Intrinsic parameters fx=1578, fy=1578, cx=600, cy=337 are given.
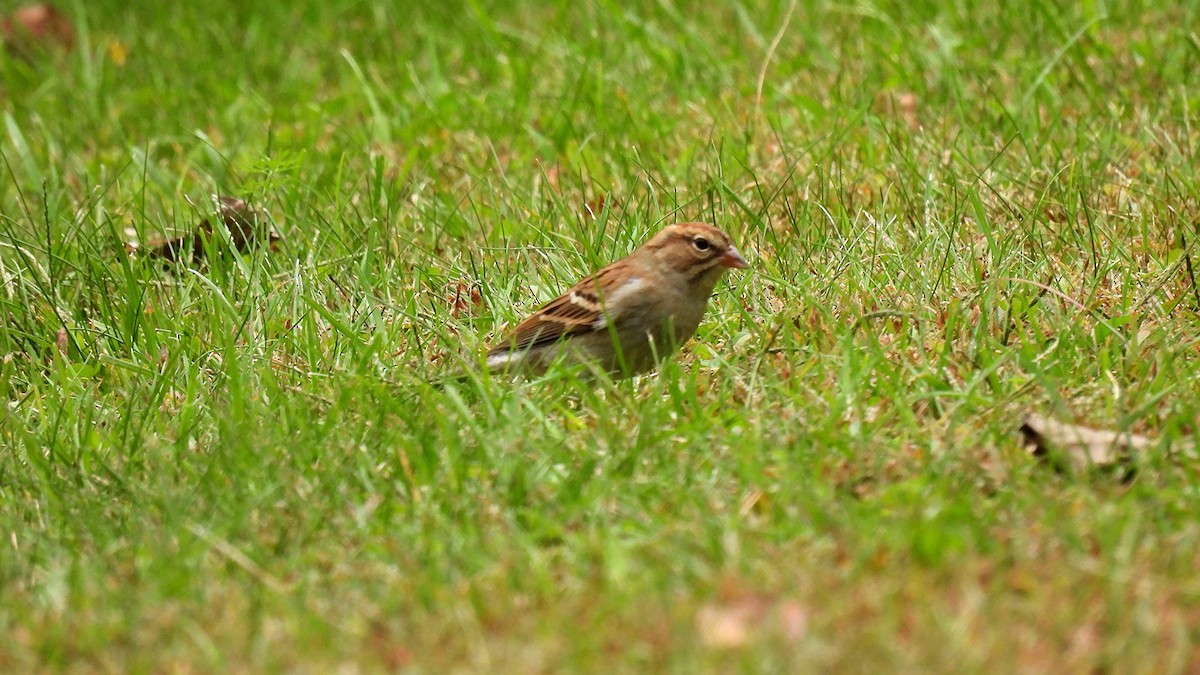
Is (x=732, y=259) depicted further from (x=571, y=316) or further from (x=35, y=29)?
(x=35, y=29)

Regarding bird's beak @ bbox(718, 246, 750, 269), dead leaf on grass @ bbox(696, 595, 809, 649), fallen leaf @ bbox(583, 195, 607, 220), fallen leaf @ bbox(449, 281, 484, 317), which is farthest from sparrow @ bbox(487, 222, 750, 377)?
dead leaf on grass @ bbox(696, 595, 809, 649)

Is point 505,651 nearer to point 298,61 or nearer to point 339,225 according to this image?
point 339,225

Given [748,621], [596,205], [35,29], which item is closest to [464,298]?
[596,205]

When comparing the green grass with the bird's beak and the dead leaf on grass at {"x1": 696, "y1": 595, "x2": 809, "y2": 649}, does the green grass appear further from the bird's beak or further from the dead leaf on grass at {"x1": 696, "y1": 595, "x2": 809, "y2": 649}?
the bird's beak

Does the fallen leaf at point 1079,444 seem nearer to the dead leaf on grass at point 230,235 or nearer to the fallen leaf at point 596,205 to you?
the fallen leaf at point 596,205

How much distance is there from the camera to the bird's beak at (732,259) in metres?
5.00

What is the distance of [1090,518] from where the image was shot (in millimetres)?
3348

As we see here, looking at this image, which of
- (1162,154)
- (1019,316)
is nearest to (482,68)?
(1162,154)

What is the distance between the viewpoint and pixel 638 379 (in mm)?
4777

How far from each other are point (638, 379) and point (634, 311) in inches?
8.5

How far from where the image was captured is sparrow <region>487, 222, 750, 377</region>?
4.78 metres

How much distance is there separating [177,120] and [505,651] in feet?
18.0

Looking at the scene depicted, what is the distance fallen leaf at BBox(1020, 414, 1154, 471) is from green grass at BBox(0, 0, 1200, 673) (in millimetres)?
66

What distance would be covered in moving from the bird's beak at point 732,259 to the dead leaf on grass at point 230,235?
1808 mm
